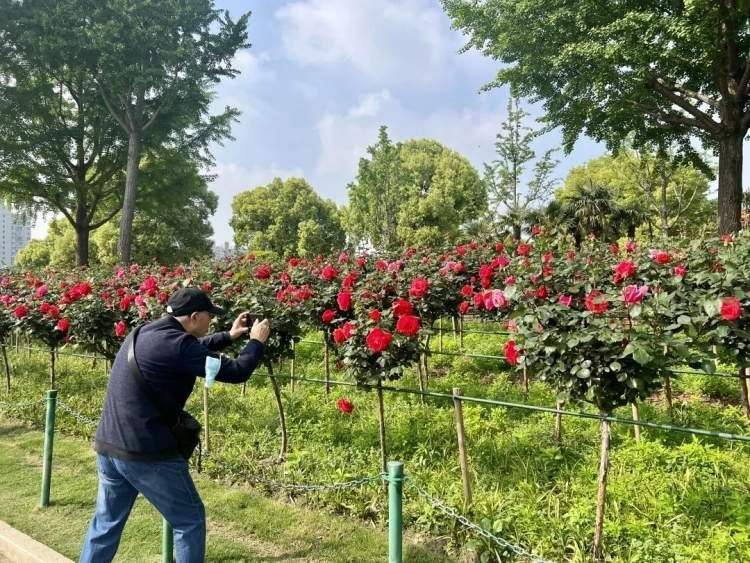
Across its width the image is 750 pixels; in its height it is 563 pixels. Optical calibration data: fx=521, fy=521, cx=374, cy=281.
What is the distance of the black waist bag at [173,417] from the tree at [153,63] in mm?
17788

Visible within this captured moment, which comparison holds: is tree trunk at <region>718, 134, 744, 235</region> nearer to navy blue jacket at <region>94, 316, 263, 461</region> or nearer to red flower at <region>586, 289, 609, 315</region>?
red flower at <region>586, 289, 609, 315</region>

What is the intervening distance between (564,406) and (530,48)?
1087 cm

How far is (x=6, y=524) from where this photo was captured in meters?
3.71

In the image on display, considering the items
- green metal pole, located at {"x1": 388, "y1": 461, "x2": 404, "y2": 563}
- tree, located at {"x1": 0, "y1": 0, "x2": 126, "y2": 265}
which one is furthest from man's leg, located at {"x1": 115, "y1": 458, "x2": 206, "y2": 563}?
tree, located at {"x1": 0, "y1": 0, "x2": 126, "y2": 265}

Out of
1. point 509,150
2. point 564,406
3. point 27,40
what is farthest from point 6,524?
point 509,150

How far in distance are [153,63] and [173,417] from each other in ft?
65.9

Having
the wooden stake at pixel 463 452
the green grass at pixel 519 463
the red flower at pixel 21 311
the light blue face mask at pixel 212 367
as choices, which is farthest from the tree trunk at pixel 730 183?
the red flower at pixel 21 311

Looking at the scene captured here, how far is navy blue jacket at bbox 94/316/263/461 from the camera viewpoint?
2.45m

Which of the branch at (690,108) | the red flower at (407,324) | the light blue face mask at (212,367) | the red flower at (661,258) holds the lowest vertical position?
the light blue face mask at (212,367)

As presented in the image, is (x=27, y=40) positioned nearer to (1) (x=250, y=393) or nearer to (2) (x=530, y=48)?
(2) (x=530, y=48)

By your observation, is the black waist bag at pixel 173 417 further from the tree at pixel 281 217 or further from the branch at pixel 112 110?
the tree at pixel 281 217

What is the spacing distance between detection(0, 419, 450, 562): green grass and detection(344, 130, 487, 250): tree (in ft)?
76.4

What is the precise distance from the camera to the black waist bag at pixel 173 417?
2.50 metres

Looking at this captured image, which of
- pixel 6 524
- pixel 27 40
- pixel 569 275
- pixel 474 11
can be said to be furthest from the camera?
pixel 27 40
